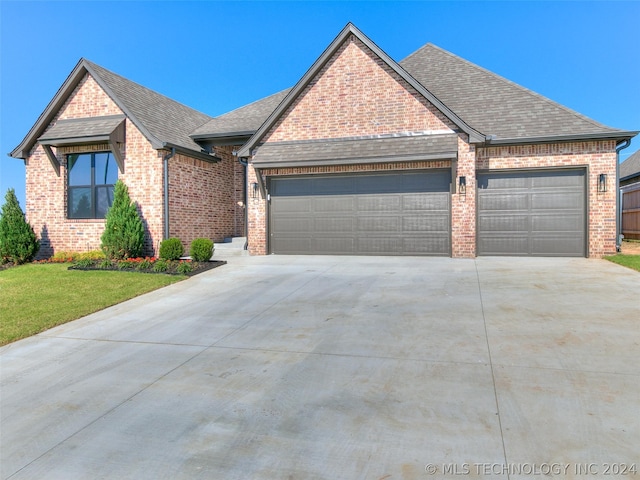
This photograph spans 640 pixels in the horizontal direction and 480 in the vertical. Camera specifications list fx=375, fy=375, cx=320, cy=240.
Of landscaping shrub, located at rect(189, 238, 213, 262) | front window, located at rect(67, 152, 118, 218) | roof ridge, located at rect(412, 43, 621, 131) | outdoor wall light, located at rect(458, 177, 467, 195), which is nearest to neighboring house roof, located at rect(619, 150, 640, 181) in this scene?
roof ridge, located at rect(412, 43, 621, 131)

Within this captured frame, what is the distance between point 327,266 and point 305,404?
6.80 metres

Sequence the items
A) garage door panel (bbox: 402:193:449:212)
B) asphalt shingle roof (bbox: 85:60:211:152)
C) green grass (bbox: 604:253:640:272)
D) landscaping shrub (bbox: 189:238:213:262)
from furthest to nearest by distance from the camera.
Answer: asphalt shingle roof (bbox: 85:60:211:152), garage door panel (bbox: 402:193:449:212), landscaping shrub (bbox: 189:238:213:262), green grass (bbox: 604:253:640:272)

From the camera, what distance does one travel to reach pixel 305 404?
317 centimetres

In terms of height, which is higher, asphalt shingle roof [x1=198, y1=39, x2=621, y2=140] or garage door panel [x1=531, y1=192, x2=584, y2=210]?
asphalt shingle roof [x1=198, y1=39, x2=621, y2=140]

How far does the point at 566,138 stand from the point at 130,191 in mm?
13709

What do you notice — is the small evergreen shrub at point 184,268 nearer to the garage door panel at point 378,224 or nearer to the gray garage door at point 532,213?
the garage door panel at point 378,224

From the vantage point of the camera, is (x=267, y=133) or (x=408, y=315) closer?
(x=408, y=315)

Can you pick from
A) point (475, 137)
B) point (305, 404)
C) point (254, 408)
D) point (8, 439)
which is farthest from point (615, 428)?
point (475, 137)

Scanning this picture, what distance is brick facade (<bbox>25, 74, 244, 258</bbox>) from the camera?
41.2 feet

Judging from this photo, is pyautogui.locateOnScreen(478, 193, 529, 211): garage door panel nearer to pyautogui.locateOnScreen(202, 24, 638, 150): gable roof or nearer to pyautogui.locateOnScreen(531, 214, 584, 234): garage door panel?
pyautogui.locateOnScreen(531, 214, 584, 234): garage door panel

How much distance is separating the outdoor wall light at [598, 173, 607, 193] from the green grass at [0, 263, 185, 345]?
11882mm

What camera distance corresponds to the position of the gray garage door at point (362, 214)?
11.5m

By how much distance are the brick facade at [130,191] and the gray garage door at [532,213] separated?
9.81m

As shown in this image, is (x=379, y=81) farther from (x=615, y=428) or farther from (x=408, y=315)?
(x=615, y=428)
